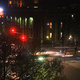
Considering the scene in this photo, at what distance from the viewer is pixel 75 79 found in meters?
14.0

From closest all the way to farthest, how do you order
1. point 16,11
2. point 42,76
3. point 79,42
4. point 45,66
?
point 42,76 < point 45,66 < point 16,11 < point 79,42

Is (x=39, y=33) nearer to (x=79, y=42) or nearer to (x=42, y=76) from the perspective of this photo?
(x=79, y=42)

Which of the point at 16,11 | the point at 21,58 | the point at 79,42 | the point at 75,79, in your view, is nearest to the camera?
the point at 21,58

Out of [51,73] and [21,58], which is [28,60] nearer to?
[21,58]

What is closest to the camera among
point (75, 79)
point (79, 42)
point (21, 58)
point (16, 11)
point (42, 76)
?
point (21, 58)

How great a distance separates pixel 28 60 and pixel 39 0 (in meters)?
51.2

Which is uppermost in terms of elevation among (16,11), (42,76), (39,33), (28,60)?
(16,11)

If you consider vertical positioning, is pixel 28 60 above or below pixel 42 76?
above

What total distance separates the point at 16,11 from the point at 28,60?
49.2 meters

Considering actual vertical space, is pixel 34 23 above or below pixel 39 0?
below

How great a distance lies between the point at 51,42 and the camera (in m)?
56.2

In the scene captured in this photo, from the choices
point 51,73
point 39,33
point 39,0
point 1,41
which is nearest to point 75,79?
point 51,73

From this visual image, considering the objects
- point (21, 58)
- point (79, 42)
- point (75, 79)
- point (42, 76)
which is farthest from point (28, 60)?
point (79, 42)

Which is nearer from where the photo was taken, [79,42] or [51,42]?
[51,42]
